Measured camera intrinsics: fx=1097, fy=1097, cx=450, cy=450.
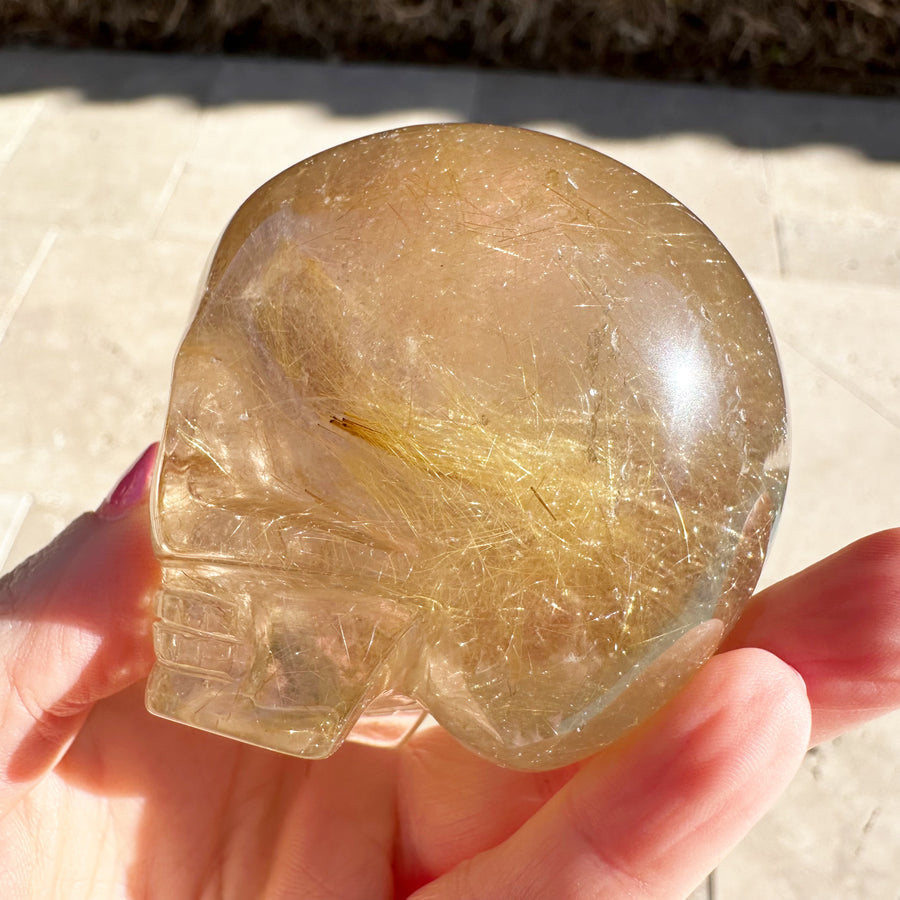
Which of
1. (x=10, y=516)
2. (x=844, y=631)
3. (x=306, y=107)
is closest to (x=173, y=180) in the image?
(x=306, y=107)

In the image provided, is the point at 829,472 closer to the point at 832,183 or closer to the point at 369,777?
the point at 832,183

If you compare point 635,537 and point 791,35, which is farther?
point 791,35

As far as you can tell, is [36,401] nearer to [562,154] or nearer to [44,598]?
[44,598]

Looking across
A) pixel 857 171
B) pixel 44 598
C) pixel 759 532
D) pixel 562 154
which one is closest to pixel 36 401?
pixel 44 598

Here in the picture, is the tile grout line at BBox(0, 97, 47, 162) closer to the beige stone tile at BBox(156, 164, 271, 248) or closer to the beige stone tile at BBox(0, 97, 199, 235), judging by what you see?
the beige stone tile at BBox(0, 97, 199, 235)

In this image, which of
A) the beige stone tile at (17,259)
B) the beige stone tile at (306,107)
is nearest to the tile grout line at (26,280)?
the beige stone tile at (17,259)

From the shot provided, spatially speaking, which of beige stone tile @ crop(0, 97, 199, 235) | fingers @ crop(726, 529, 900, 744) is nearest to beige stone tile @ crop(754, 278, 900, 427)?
fingers @ crop(726, 529, 900, 744)
